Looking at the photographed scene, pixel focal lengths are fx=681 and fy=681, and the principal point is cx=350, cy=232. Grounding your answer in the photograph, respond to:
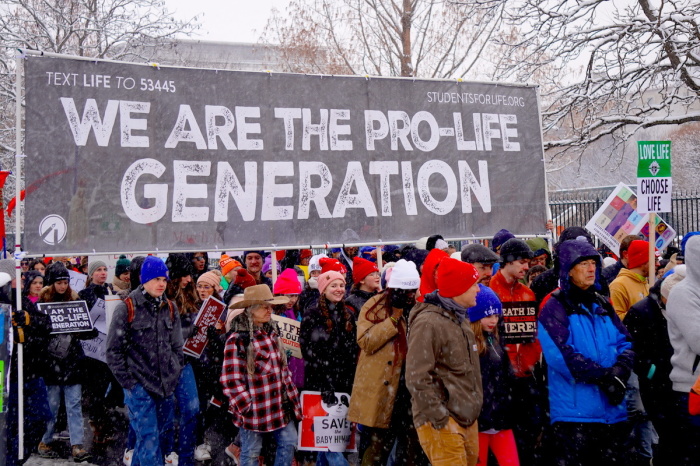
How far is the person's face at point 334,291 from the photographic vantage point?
568 centimetres

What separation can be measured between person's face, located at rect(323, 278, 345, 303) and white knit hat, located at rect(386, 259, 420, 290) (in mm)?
776

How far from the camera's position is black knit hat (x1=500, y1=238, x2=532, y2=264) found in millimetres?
5621

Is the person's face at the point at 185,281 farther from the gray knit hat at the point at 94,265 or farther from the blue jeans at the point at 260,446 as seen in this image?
the gray knit hat at the point at 94,265

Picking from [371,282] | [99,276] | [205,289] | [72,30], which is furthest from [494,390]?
[72,30]

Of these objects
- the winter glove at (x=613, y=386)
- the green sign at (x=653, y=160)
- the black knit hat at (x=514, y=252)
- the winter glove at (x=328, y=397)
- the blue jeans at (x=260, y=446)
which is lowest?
the blue jeans at (x=260, y=446)

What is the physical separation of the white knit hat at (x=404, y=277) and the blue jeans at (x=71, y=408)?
13.9 feet

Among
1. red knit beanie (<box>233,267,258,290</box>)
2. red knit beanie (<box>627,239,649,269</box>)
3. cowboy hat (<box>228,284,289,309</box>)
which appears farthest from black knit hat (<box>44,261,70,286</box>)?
red knit beanie (<box>627,239,649,269</box>)

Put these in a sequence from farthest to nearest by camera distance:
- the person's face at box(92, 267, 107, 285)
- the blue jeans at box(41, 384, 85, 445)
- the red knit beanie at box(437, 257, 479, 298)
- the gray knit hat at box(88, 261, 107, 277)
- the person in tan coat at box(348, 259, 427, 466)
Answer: the gray knit hat at box(88, 261, 107, 277), the person's face at box(92, 267, 107, 285), the blue jeans at box(41, 384, 85, 445), the person in tan coat at box(348, 259, 427, 466), the red knit beanie at box(437, 257, 479, 298)

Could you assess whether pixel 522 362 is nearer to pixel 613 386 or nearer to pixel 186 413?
pixel 613 386

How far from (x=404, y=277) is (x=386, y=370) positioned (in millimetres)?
704

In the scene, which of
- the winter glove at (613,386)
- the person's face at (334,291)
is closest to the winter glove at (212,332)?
the person's face at (334,291)

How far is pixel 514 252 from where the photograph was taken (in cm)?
564

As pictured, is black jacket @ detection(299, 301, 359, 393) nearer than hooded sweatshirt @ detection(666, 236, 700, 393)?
No

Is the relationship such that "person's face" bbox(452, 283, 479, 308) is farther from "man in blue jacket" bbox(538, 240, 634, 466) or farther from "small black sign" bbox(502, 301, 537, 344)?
"small black sign" bbox(502, 301, 537, 344)
